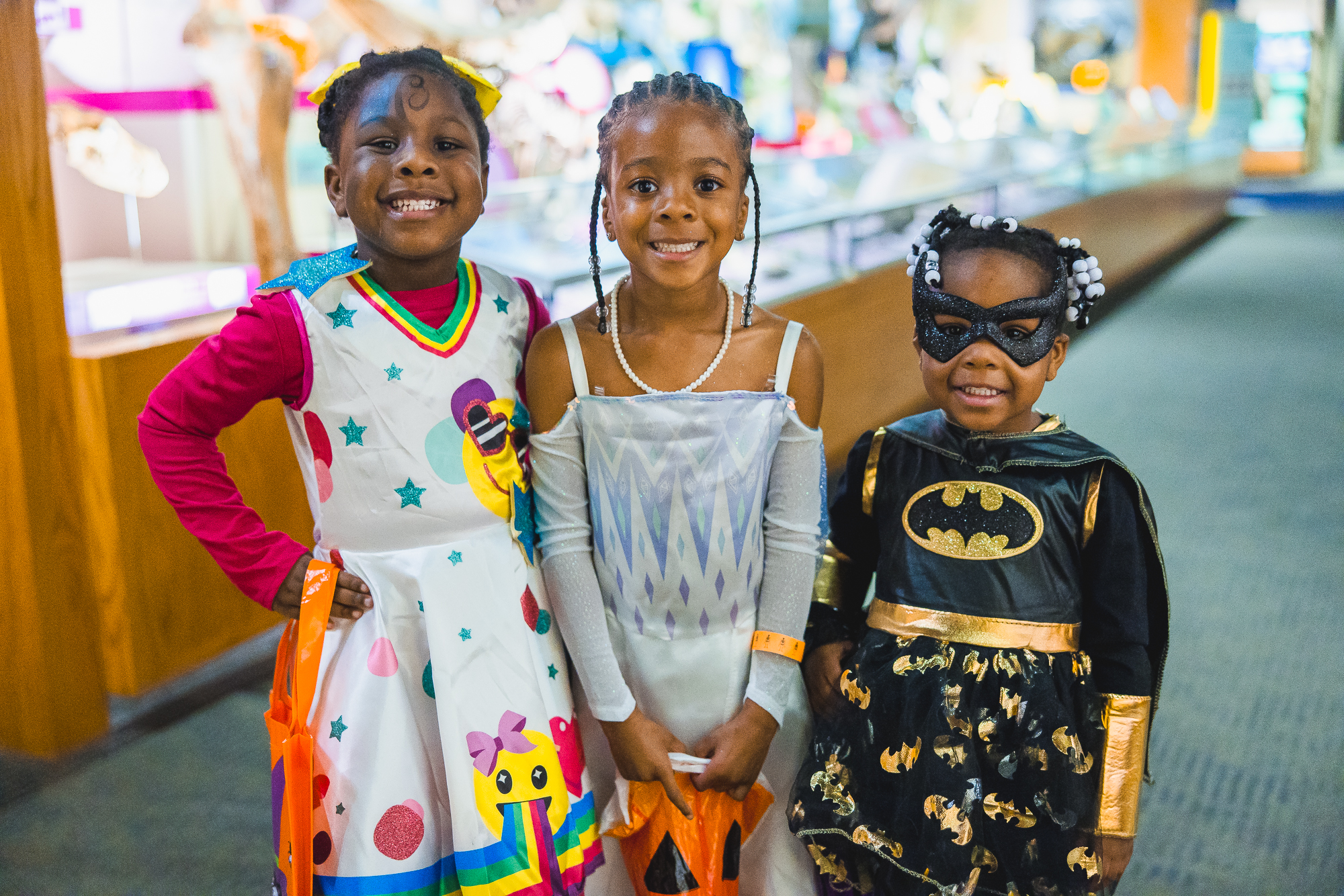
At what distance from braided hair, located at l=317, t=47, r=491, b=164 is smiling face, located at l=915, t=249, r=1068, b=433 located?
2.03 feet

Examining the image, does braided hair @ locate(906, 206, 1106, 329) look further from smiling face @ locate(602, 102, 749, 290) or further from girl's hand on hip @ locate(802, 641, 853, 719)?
girl's hand on hip @ locate(802, 641, 853, 719)

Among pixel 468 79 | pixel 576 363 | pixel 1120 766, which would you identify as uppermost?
pixel 468 79

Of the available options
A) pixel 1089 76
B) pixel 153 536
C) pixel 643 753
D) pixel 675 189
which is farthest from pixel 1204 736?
pixel 1089 76

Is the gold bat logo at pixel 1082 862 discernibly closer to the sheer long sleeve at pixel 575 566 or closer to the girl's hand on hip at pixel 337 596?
the sheer long sleeve at pixel 575 566

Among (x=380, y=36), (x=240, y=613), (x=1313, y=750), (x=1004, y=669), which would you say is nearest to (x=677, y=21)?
(x=380, y=36)

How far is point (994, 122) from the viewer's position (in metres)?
9.38

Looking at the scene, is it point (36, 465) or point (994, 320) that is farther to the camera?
point (36, 465)

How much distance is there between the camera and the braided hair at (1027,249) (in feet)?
4.54

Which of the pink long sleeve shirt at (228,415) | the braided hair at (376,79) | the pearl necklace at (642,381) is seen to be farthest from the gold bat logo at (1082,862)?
the braided hair at (376,79)

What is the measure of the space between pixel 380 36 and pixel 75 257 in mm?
1412

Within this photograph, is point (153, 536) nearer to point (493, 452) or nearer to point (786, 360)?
point (493, 452)

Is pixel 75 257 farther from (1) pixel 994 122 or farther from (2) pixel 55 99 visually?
(1) pixel 994 122

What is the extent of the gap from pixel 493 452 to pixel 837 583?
0.51m

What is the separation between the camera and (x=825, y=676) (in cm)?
149
